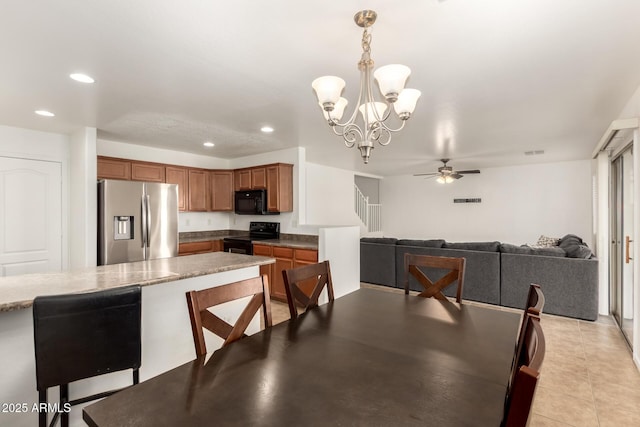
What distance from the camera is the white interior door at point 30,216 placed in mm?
3693

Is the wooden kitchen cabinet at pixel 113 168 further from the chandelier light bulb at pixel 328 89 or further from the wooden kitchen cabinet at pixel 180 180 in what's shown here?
the chandelier light bulb at pixel 328 89

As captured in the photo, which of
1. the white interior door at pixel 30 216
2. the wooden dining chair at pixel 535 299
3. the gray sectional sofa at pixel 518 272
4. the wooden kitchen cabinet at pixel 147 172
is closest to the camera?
the wooden dining chair at pixel 535 299

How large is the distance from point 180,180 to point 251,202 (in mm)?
1208

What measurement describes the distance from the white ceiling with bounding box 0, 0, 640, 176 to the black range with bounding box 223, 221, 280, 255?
1.87m

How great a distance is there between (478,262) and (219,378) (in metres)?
4.46

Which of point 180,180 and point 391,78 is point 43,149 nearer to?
point 180,180

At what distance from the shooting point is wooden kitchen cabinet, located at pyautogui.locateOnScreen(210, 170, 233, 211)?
5.55 m

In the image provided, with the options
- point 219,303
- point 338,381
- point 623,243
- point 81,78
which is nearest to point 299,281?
point 219,303

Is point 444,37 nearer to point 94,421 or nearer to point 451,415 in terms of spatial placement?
point 451,415

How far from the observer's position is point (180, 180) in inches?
201

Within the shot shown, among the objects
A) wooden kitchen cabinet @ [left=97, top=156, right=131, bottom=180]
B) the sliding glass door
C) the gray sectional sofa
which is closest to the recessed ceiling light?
wooden kitchen cabinet @ [left=97, top=156, right=131, bottom=180]

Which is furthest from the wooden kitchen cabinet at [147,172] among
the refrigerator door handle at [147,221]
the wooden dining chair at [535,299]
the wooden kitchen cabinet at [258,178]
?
the wooden dining chair at [535,299]

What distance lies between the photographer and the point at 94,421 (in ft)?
2.85

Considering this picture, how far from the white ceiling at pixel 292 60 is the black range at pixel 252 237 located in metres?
1.87
